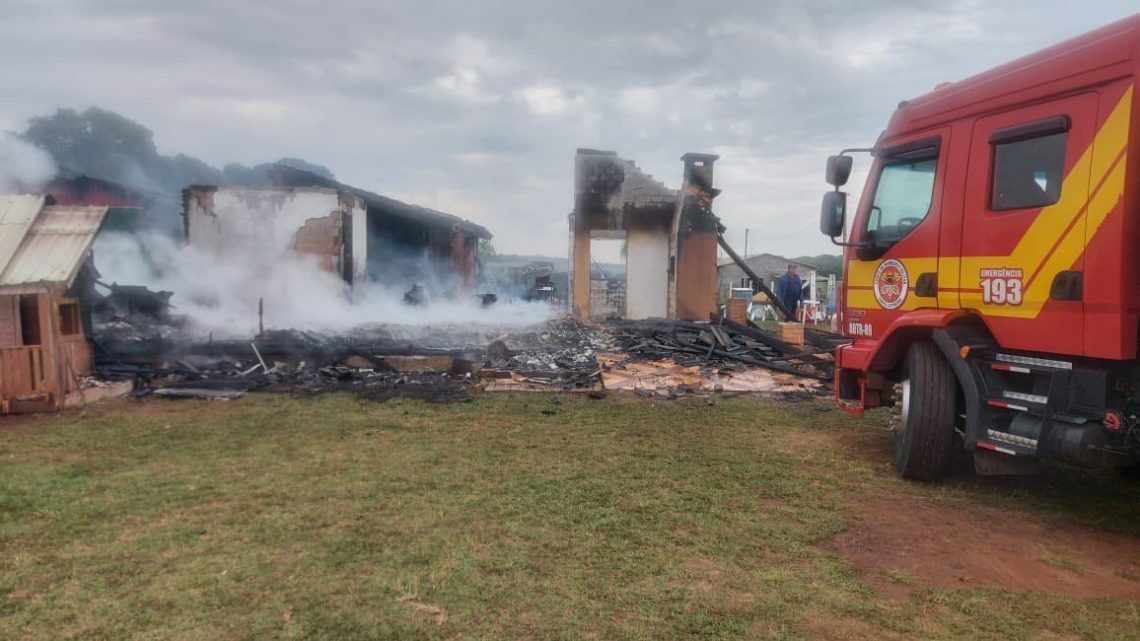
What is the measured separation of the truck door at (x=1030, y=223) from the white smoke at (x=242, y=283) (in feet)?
39.2

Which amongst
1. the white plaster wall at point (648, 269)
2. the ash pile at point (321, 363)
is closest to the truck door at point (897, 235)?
the ash pile at point (321, 363)

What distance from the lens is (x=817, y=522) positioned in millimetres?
4461

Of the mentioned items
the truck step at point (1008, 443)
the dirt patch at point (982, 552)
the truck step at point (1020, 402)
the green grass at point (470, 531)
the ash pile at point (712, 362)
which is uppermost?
the truck step at point (1020, 402)

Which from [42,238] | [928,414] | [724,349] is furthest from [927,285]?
[42,238]

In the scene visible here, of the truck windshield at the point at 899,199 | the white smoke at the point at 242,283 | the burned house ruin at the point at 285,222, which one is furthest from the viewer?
the burned house ruin at the point at 285,222

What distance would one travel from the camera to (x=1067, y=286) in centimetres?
415

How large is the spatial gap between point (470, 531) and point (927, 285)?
413 centimetres

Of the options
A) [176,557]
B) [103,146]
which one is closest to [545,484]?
[176,557]

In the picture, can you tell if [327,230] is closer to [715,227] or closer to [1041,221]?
[715,227]

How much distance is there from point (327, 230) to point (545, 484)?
1235 cm

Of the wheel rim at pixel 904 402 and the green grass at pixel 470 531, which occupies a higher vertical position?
the wheel rim at pixel 904 402

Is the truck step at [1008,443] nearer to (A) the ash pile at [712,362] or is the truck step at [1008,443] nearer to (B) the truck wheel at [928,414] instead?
(B) the truck wheel at [928,414]

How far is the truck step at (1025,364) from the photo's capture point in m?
4.25

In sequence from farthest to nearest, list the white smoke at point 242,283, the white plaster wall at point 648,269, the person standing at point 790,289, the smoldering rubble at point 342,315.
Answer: the white plaster wall at point 648,269 → the person standing at point 790,289 → the white smoke at point 242,283 → the smoldering rubble at point 342,315
